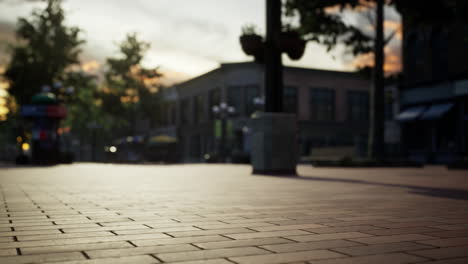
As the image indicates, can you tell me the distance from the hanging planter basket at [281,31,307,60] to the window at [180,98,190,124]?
153ft

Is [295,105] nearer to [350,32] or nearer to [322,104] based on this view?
[322,104]

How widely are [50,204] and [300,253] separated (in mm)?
3726

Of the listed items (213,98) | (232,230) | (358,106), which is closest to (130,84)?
(213,98)

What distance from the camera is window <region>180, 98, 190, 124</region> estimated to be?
196ft

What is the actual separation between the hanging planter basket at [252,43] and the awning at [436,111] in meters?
20.5

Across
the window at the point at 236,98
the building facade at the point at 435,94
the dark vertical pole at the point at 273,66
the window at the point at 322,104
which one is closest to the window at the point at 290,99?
the window at the point at 322,104

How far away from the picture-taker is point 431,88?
32.5 metres

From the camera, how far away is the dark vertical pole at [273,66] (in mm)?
13719

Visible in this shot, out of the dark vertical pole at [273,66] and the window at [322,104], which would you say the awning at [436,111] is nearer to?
the window at [322,104]

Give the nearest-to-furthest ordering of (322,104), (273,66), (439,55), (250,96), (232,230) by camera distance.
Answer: (232,230) < (273,66) < (439,55) < (250,96) < (322,104)

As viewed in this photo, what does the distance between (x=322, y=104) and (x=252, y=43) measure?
39.2 meters

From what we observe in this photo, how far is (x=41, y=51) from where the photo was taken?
3819 centimetres

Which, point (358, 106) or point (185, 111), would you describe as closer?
point (358, 106)

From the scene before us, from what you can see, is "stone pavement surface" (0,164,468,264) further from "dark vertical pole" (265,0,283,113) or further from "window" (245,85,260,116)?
"window" (245,85,260,116)
